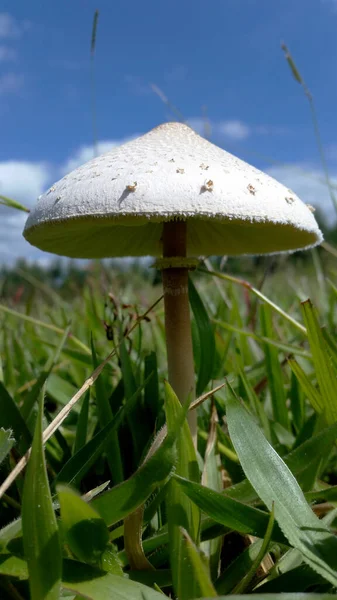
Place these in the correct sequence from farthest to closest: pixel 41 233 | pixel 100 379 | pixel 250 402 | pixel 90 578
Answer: pixel 250 402 < pixel 100 379 < pixel 41 233 < pixel 90 578

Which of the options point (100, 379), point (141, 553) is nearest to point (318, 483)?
point (141, 553)

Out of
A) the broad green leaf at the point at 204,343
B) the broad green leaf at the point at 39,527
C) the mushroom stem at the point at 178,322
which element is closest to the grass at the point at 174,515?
the broad green leaf at the point at 39,527

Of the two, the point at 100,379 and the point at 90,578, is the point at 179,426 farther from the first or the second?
the point at 100,379

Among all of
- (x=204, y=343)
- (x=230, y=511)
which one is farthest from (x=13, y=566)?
(x=204, y=343)

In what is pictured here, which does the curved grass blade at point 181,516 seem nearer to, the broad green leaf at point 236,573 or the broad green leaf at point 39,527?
the broad green leaf at point 236,573

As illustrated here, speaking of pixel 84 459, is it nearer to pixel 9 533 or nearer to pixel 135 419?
pixel 9 533
